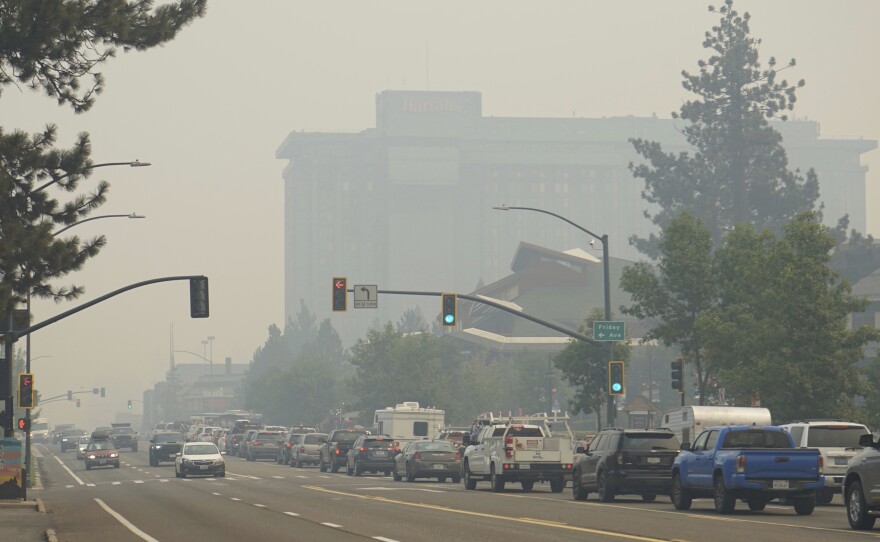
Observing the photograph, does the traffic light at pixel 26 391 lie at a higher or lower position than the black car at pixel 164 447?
higher

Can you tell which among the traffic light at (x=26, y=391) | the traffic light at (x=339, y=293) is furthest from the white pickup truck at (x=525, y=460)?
the traffic light at (x=26, y=391)

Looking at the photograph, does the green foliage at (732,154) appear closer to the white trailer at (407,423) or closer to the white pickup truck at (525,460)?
the white trailer at (407,423)

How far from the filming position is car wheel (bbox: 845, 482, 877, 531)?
22.9 m

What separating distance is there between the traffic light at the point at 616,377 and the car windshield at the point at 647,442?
1523 centimetres

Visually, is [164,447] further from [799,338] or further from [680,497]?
[680,497]

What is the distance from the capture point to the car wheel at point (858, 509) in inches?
900

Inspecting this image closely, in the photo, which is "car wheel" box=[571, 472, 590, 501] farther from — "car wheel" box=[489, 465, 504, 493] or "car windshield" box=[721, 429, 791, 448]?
"car windshield" box=[721, 429, 791, 448]

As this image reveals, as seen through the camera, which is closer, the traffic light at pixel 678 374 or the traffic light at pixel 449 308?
the traffic light at pixel 678 374

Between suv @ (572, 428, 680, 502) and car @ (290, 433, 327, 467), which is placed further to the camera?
car @ (290, 433, 327, 467)

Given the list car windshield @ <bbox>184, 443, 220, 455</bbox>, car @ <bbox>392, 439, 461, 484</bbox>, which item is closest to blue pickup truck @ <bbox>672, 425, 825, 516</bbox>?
car @ <bbox>392, 439, 461, 484</bbox>

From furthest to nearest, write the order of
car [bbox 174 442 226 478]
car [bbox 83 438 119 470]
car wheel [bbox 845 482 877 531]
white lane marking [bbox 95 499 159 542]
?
1. car [bbox 83 438 119 470]
2. car [bbox 174 442 226 478]
3. white lane marking [bbox 95 499 159 542]
4. car wheel [bbox 845 482 877 531]

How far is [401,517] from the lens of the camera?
27875 millimetres

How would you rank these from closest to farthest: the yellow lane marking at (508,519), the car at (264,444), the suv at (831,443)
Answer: the yellow lane marking at (508,519) < the suv at (831,443) < the car at (264,444)

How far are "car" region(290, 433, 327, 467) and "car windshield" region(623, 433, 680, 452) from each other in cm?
3787
